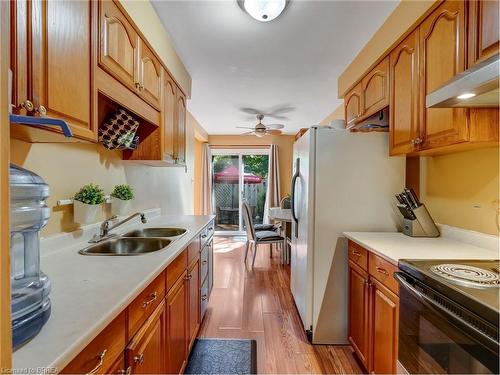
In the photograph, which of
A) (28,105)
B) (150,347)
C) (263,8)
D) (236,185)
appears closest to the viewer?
(28,105)

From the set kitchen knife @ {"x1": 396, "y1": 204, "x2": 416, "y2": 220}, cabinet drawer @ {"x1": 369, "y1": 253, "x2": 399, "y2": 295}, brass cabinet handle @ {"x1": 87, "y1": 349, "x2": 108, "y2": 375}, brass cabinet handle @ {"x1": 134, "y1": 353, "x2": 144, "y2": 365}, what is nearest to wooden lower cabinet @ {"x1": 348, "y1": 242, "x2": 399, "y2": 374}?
cabinet drawer @ {"x1": 369, "y1": 253, "x2": 399, "y2": 295}

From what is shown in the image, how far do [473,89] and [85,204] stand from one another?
1858mm

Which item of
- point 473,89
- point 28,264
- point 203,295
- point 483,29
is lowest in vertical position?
point 203,295

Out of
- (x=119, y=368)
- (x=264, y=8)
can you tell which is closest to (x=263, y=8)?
(x=264, y=8)

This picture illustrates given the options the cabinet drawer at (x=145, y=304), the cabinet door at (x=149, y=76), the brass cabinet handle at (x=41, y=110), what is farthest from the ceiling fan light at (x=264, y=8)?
the cabinet drawer at (x=145, y=304)

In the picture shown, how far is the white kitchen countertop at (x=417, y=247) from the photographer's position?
1.35 m

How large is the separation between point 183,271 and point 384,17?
2232 mm

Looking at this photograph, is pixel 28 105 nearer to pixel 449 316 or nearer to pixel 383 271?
pixel 449 316

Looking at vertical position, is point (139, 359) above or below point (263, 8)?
below

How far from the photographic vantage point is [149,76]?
1797 mm

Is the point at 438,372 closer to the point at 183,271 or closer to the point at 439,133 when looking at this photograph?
the point at 439,133

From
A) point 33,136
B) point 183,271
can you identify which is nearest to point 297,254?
point 183,271

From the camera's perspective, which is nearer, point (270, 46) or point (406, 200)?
point (406, 200)

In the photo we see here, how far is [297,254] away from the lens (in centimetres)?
250
